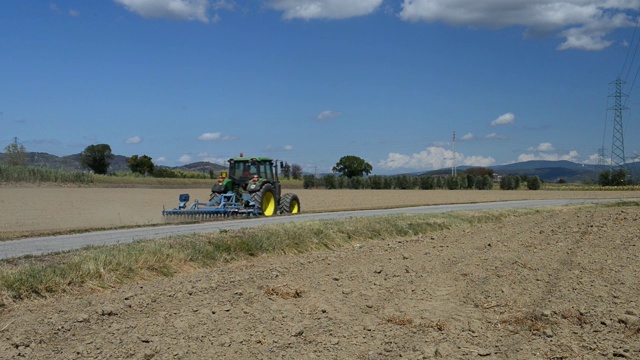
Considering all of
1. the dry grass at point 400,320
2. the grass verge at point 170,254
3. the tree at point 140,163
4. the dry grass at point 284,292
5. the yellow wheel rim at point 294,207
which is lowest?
the dry grass at point 400,320

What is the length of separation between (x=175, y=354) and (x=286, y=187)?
6576cm

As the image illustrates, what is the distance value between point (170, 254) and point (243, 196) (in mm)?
13871

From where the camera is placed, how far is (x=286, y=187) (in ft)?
238

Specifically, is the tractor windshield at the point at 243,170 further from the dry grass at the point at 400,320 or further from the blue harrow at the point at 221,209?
the dry grass at the point at 400,320

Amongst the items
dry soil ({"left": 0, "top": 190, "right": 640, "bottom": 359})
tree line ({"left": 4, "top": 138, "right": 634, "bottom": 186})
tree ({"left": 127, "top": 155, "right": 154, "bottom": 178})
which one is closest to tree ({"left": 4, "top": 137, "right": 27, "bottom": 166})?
tree line ({"left": 4, "top": 138, "right": 634, "bottom": 186})

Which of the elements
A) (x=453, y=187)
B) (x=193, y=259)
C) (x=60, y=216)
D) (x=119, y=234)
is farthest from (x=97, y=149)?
(x=193, y=259)

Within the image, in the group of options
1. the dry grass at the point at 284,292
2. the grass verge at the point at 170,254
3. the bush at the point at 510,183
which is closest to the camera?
the dry grass at the point at 284,292

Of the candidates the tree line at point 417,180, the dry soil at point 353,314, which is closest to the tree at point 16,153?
the tree line at point 417,180

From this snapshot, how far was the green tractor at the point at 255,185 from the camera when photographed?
26094 millimetres

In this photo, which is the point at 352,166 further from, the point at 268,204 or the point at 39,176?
the point at 268,204

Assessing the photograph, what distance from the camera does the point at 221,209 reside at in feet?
82.4

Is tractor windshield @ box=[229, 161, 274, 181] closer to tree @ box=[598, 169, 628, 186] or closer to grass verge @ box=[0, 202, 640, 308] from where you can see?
grass verge @ box=[0, 202, 640, 308]

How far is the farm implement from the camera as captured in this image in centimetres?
2533

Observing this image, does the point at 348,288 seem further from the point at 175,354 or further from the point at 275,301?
the point at 175,354
